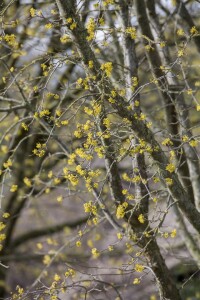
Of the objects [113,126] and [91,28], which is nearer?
[91,28]

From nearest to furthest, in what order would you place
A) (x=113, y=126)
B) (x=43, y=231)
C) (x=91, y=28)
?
(x=91, y=28) < (x=113, y=126) < (x=43, y=231)

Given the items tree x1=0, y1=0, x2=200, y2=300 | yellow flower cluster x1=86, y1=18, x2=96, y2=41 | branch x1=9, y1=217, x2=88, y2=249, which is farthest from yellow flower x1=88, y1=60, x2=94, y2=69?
branch x1=9, y1=217, x2=88, y2=249

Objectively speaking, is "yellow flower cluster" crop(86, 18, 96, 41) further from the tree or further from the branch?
the branch

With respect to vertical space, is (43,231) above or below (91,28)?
above

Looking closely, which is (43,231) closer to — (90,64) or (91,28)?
(90,64)

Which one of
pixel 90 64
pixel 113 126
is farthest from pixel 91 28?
pixel 113 126

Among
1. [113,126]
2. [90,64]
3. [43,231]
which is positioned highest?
[43,231]

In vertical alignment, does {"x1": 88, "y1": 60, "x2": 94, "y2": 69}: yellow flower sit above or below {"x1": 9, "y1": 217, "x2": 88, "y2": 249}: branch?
below

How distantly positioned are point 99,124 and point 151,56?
104 inches

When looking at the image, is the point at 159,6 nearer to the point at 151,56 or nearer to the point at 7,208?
the point at 151,56

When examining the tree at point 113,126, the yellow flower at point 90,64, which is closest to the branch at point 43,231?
the tree at point 113,126

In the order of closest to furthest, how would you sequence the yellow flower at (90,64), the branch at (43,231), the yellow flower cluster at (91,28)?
the yellow flower cluster at (91,28) < the yellow flower at (90,64) < the branch at (43,231)

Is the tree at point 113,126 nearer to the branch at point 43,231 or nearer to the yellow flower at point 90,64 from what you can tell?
the yellow flower at point 90,64

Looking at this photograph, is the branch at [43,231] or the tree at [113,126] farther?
the branch at [43,231]
